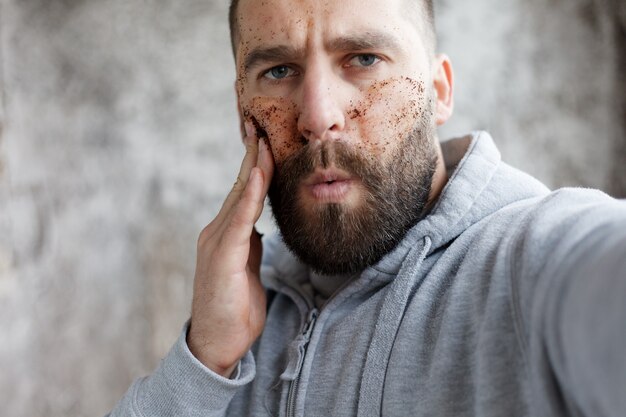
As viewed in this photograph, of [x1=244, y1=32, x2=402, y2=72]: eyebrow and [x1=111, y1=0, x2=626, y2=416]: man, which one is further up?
[x1=244, y1=32, x2=402, y2=72]: eyebrow

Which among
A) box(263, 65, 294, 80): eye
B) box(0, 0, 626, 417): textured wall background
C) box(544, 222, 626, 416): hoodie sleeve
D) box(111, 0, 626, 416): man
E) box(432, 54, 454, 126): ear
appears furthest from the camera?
box(0, 0, 626, 417): textured wall background

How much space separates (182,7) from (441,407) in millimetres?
1389

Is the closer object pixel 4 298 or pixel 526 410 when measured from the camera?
pixel 526 410

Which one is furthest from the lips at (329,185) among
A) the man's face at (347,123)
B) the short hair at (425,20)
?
the short hair at (425,20)

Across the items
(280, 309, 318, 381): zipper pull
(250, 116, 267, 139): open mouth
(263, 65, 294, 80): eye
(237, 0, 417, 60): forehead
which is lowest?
(280, 309, 318, 381): zipper pull

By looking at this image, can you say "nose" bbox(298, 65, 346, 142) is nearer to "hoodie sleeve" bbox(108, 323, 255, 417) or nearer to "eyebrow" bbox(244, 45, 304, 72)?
"eyebrow" bbox(244, 45, 304, 72)

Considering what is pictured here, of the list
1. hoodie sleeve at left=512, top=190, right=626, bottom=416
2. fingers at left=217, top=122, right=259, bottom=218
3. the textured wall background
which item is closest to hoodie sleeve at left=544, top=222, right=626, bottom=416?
hoodie sleeve at left=512, top=190, right=626, bottom=416

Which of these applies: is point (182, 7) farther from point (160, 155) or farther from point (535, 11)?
point (535, 11)

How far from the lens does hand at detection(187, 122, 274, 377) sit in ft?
3.62

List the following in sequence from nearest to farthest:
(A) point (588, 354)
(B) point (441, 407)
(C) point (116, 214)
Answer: (A) point (588, 354) → (B) point (441, 407) → (C) point (116, 214)

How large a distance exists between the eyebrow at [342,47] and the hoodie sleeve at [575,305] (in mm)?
433

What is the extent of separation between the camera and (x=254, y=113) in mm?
1190

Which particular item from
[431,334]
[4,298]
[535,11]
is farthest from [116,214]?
[535,11]

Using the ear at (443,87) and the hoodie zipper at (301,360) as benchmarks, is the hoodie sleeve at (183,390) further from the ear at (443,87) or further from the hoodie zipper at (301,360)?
the ear at (443,87)
